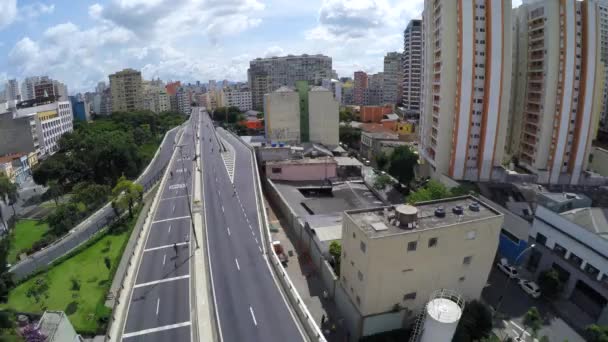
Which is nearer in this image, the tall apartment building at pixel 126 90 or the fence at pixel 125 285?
the fence at pixel 125 285

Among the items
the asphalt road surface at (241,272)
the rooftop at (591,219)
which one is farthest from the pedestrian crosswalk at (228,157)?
the rooftop at (591,219)

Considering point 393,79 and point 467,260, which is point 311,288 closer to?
point 467,260

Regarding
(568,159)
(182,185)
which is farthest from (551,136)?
(182,185)

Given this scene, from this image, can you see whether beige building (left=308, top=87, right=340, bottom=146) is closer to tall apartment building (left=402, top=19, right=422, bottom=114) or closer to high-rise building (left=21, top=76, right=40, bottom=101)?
tall apartment building (left=402, top=19, right=422, bottom=114)

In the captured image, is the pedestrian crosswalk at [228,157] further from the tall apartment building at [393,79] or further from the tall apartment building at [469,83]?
the tall apartment building at [393,79]

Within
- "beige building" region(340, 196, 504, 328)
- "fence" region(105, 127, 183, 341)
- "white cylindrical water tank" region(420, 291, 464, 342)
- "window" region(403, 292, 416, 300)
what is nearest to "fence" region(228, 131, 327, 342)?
Result: "beige building" region(340, 196, 504, 328)

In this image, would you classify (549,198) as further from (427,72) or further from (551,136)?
(427,72)
